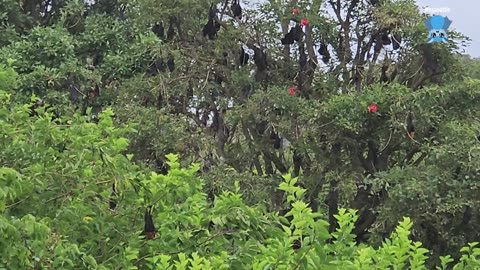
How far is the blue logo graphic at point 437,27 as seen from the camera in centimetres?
446

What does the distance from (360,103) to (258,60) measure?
0.97 meters

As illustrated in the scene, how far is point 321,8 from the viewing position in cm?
538

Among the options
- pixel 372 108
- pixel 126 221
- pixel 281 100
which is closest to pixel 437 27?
A: pixel 372 108

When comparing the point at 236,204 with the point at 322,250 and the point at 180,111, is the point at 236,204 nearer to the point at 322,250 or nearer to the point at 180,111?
the point at 322,250

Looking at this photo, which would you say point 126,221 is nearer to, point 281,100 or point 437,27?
point 281,100

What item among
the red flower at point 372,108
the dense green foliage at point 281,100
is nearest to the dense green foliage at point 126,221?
the dense green foliage at point 281,100

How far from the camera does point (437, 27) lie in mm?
4508

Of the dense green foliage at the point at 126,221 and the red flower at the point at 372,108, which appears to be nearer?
the dense green foliage at the point at 126,221

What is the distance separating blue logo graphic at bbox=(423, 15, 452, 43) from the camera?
446cm

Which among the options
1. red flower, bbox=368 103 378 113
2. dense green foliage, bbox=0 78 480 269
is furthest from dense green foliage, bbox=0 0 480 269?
dense green foliage, bbox=0 78 480 269

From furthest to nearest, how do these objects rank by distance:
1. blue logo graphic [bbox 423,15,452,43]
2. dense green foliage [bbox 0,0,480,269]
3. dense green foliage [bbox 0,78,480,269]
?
blue logo graphic [bbox 423,15,452,43] → dense green foliage [bbox 0,0,480,269] → dense green foliage [bbox 0,78,480,269]

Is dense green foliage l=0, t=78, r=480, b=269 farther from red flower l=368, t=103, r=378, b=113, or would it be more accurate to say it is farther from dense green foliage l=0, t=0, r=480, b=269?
red flower l=368, t=103, r=378, b=113

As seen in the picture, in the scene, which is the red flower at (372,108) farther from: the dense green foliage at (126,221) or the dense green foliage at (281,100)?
the dense green foliage at (126,221)

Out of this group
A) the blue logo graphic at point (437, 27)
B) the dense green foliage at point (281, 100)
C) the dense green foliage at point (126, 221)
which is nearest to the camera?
the dense green foliage at point (126, 221)
